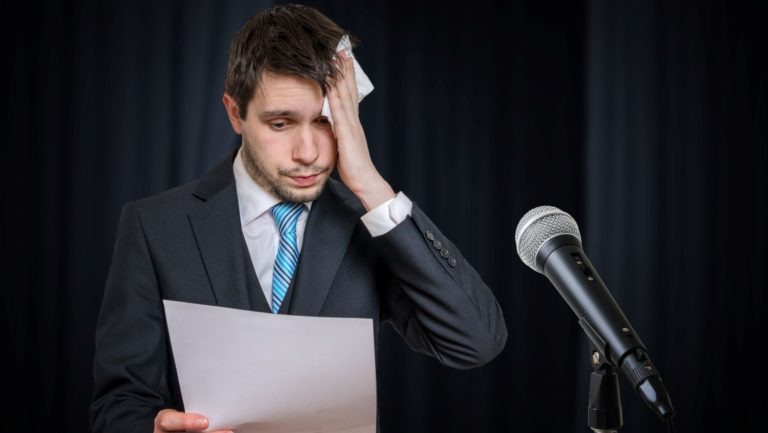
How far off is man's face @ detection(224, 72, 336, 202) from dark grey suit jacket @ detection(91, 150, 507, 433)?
0.31 ft

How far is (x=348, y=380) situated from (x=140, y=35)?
1769 mm

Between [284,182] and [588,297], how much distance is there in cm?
62

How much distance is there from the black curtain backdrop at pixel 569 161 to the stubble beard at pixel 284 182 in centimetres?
121

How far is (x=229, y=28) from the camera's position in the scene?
2682 millimetres

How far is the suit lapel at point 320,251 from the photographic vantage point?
1445 mm

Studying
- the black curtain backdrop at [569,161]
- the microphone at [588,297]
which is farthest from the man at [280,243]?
the black curtain backdrop at [569,161]

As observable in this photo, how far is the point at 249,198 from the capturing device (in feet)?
4.97

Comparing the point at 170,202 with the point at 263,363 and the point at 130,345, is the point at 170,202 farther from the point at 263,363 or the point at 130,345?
the point at 263,363

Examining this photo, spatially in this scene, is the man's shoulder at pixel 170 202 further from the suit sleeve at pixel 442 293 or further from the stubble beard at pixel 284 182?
the suit sleeve at pixel 442 293

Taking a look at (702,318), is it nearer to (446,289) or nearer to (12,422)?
(446,289)

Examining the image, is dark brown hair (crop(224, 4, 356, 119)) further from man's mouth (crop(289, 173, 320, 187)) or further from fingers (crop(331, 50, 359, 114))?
man's mouth (crop(289, 173, 320, 187))

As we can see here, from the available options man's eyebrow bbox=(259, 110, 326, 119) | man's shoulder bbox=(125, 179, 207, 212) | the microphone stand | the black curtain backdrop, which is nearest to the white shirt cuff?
man's eyebrow bbox=(259, 110, 326, 119)

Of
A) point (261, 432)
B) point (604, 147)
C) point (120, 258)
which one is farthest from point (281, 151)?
point (604, 147)

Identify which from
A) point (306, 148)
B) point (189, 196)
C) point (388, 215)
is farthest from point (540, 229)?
point (189, 196)
